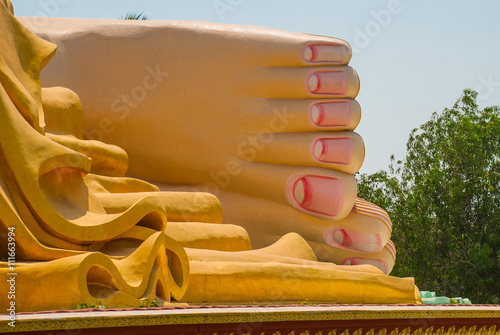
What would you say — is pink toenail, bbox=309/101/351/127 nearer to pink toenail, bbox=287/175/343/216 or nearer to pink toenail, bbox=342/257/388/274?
pink toenail, bbox=287/175/343/216

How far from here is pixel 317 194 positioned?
389 inches

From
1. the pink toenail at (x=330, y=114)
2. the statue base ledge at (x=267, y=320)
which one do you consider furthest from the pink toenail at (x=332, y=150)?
the statue base ledge at (x=267, y=320)

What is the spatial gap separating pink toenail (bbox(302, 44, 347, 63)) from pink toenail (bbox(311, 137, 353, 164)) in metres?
1.15

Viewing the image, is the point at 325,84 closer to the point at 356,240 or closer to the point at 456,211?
the point at 356,240

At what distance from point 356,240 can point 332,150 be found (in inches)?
54.9

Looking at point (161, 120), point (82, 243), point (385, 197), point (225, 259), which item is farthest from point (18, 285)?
point (385, 197)

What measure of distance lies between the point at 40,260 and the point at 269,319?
1980 mm

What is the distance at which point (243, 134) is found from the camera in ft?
32.8

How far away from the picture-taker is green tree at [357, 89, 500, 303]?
17.2 meters

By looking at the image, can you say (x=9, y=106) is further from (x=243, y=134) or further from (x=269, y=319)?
(x=243, y=134)

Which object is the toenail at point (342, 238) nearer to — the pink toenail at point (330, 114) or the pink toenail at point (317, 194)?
the pink toenail at point (317, 194)

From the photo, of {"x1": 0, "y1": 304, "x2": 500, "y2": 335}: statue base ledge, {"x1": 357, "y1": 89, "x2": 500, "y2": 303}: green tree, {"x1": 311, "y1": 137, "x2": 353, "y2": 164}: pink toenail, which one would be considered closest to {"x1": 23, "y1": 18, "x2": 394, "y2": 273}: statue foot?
{"x1": 311, "y1": 137, "x2": 353, "y2": 164}: pink toenail

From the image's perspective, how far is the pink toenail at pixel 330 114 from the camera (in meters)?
9.84

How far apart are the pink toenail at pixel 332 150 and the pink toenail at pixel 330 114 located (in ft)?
0.79
